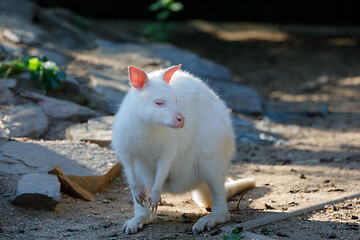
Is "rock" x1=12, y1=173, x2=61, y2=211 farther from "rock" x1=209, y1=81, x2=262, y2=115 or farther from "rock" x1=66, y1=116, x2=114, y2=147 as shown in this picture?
"rock" x1=209, y1=81, x2=262, y2=115

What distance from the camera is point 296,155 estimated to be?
5020 mm

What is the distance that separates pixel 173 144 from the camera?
303cm

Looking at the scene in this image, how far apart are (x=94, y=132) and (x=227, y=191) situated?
55.3 inches

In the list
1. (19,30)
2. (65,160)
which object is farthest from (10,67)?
(19,30)

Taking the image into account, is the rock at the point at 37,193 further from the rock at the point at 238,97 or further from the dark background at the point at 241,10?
the dark background at the point at 241,10

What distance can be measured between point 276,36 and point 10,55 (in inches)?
307

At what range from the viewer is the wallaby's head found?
2.73 meters

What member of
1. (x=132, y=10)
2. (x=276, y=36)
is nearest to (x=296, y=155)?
(x=276, y=36)

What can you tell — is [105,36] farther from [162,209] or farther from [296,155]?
[162,209]

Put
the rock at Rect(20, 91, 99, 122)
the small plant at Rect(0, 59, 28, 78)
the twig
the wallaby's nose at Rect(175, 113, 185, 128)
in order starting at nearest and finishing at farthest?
the wallaby's nose at Rect(175, 113, 185, 128)
the twig
the rock at Rect(20, 91, 99, 122)
the small plant at Rect(0, 59, 28, 78)

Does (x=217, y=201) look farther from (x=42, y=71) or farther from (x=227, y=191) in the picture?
(x=42, y=71)

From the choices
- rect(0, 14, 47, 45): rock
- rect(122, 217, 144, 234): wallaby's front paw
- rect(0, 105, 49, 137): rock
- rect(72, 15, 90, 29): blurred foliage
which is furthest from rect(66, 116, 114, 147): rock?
rect(72, 15, 90, 29): blurred foliage

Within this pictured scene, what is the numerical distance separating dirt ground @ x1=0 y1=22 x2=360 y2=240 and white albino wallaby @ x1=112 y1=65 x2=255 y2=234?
208mm

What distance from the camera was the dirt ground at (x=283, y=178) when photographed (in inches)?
123
